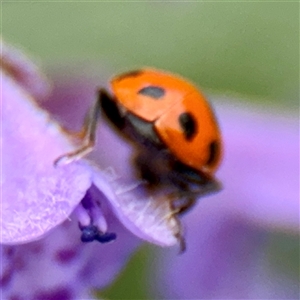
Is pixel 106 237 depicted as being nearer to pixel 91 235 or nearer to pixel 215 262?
pixel 91 235

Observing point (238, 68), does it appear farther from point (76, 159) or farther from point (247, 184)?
point (76, 159)

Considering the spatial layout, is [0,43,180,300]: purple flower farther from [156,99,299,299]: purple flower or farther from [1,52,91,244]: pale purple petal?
[156,99,299,299]: purple flower

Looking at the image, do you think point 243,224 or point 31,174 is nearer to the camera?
point 31,174

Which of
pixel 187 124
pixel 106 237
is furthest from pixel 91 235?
pixel 187 124

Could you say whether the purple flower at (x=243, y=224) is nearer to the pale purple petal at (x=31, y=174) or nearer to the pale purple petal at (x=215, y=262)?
the pale purple petal at (x=215, y=262)

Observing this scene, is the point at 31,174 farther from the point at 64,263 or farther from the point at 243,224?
the point at 243,224

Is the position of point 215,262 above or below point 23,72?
below

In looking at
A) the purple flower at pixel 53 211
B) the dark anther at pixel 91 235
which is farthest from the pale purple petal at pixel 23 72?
the dark anther at pixel 91 235
